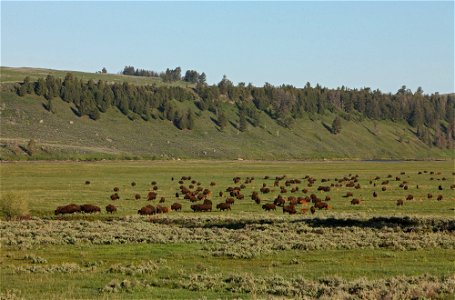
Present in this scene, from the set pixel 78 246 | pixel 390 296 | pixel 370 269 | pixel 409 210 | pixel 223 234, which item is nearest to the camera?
pixel 390 296

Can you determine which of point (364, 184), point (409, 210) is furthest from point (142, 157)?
point (409, 210)

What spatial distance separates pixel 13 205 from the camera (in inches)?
1687

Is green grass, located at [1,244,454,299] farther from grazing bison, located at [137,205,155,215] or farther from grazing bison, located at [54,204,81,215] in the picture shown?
grazing bison, located at [54,204,81,215]

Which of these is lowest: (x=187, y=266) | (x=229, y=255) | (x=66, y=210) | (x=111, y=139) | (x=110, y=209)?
(x=66, y=210)

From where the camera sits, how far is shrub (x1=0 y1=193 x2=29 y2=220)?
42875 mm

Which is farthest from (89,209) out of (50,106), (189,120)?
(189,120)

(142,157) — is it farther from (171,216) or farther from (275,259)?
(275,259)

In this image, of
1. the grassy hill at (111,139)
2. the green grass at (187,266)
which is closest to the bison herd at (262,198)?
the green grass at (187,266)

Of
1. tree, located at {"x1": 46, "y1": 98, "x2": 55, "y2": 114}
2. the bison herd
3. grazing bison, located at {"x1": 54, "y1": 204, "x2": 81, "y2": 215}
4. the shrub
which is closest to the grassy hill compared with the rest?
tree, located at {"x1": 46, "y1": 98, "x2": 55, "y2": 114}

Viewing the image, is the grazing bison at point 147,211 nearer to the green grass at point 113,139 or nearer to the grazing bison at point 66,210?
the grazing bison at point 66,210

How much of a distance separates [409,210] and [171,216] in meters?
16.0

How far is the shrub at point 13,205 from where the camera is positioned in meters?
42.9

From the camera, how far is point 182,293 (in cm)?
1894

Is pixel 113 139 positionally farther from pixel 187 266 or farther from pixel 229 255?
pixel 187 266
